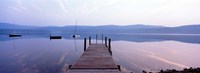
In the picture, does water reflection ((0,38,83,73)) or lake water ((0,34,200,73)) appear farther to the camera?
lake water ((0,34,200,73))

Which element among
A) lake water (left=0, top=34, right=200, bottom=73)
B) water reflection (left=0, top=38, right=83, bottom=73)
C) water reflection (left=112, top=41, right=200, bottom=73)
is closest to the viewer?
water reflection (left=0, top=38, right=83, bottom=73)

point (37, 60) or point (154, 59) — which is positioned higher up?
point (37, 60)

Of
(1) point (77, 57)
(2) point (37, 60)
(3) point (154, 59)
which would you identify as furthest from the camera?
(1) point (77, 57)

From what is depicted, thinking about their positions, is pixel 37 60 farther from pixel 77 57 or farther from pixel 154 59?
pixel 154 59

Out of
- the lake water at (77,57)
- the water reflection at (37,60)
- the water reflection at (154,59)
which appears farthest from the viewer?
the water reflection at (154,59)

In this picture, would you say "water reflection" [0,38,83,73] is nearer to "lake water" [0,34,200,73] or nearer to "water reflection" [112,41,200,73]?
"lake water" [0,34,200,73]

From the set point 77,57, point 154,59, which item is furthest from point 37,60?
point 154,59

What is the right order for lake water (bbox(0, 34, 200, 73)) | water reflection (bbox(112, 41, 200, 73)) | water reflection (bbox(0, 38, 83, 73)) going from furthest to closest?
water reflection (bbox(112, 41, 200, 73)) < lake water (bbox(0, 34, 200, 73)) < water reflection (bbox(0, 38, 83, 73))

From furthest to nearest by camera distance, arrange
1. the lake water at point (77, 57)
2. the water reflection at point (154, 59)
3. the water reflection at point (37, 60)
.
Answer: the water reflection at point (154, 59)
the lake water at point (77, 57)
the water reflection at point (37, 60)

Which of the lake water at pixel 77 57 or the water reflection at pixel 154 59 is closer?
the lake water at pixel 77 57

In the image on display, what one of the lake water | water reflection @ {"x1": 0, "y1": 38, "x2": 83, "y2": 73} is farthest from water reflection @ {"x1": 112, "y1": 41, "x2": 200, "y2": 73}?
water reflection @ {"x1": 0, "y1": 38, "x2": 83, "y2": 73}

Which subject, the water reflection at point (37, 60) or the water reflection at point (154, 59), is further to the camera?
the water reflection at point (154, 59)

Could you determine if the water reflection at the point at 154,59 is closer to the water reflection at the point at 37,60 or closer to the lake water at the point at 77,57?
the lake water at the point at 77,57

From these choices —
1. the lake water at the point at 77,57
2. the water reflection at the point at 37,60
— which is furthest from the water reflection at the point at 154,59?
the water reflection at the point at 37,60
